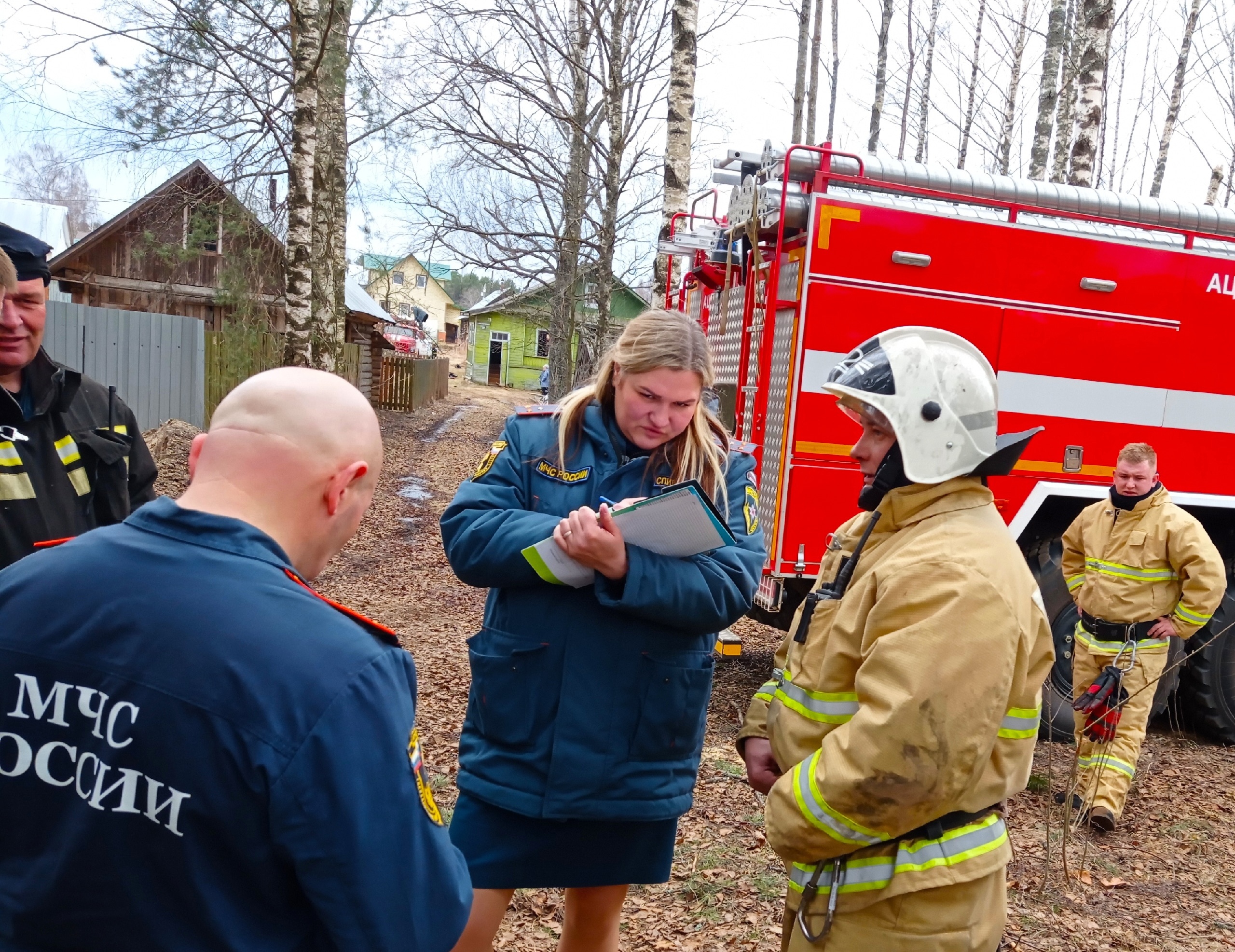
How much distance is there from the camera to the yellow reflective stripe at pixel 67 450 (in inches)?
99.0

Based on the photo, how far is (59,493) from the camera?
98.0 inches

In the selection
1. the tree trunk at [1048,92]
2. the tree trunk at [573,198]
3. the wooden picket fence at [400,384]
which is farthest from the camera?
the wooden picket fence at [400,384]

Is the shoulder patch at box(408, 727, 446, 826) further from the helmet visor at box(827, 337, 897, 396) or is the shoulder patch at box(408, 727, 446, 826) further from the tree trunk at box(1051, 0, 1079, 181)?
the tree trunk at box(1051, 0, 1079, 181)

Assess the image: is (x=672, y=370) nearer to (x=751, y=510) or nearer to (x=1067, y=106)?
(x=751, y=510)

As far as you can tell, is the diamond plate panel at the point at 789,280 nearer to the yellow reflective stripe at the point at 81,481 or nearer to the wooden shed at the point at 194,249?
the yellow reflective stripe at the point at 81,481

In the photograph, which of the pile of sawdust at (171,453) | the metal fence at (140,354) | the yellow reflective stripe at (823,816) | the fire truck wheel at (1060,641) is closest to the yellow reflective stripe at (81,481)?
the yellow reflective stripe at (823,816)

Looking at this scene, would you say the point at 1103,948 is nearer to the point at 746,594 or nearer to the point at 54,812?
the point at 746,594

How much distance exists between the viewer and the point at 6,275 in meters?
2.12

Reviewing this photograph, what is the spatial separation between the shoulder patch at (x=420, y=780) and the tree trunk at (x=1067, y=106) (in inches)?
Result: 544

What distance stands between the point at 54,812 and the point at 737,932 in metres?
2.73

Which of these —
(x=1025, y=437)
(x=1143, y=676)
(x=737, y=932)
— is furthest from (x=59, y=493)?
(x=1143, y=676)

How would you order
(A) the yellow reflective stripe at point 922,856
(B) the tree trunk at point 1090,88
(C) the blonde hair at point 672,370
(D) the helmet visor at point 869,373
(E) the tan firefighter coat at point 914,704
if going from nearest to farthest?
(E) the tan firefighter coat at point 914,704
(A) the yellow reflective stripe at point 922,856
(D) the helmet visor at point 869,373
(C) the blonde hair at point 672,370
(B) the tree trunk at point 1090,88

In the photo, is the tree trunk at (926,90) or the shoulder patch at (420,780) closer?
the shoulder patch at (420,780)

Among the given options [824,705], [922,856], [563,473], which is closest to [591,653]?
[563,473]
